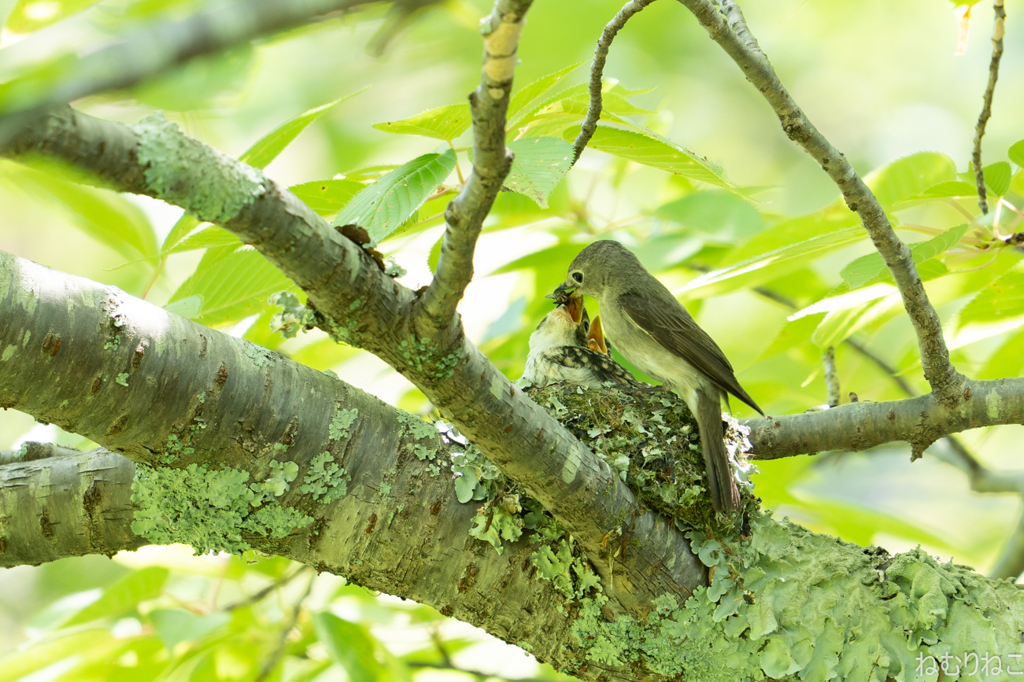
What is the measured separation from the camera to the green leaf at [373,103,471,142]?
186cm

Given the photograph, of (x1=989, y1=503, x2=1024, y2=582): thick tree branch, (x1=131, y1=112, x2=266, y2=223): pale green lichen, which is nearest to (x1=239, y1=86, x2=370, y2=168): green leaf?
(x1=131, y1=112, x2=266, y2=223): pale green lichen

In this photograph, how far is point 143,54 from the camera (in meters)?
0.47

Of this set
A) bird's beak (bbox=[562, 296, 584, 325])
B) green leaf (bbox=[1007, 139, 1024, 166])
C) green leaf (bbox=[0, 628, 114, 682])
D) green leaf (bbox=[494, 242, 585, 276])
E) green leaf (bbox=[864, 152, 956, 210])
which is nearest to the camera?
green leaf (bbox=[1007, 139, 1024, 166])

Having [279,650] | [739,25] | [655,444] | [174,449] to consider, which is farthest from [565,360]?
[174,449]

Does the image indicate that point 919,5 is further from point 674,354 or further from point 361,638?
point 361,638

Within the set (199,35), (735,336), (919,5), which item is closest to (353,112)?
(735,336)

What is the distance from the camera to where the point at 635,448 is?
95.8 inches

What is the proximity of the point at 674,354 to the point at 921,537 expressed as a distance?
1.51 meters

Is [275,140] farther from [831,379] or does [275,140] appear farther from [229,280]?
[831,379]

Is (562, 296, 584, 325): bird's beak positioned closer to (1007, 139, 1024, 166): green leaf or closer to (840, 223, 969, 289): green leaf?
(840, 223, 969, 289): green leaf

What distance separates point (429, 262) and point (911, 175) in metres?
1.71

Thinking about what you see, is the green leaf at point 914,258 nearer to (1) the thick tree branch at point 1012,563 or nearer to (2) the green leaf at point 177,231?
(2) the green leaf at point 177,231

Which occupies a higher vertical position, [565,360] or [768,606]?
[565,360]

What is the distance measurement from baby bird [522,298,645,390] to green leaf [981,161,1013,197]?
4.80 ft
